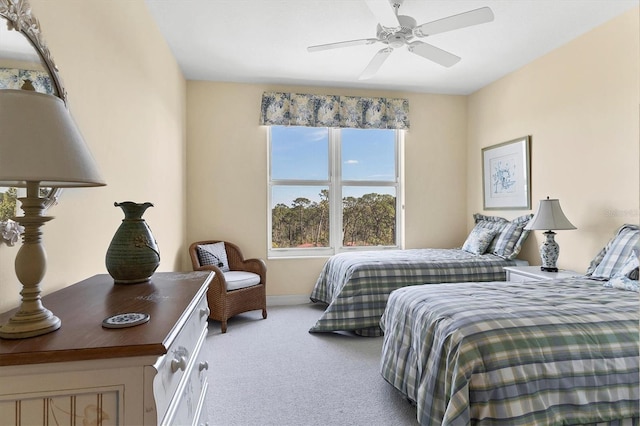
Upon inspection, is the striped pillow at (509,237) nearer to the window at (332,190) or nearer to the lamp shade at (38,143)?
the window at (332,190)

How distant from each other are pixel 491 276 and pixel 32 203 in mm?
3549

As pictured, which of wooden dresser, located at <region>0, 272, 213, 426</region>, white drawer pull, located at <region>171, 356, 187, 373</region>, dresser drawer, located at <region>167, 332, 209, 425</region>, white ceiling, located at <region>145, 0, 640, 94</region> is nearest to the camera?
wooden dresser, located at <region>0, 272, 213, 426</region>

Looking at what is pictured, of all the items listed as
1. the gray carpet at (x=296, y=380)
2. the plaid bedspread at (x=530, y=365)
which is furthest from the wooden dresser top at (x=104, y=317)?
the plaid bedspread at (x=530, y=365)

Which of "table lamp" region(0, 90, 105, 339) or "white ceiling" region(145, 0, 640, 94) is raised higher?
"white ceiling" region(145, 0, 640, 94)

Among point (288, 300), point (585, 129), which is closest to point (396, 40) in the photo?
point (585, 129)

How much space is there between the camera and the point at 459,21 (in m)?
2.34

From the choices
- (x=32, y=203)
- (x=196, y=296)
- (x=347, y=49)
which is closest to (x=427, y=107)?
(x=347, y=49)

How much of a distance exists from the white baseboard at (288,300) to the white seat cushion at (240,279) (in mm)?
599

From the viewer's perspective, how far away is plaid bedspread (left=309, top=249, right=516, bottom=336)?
3.19m

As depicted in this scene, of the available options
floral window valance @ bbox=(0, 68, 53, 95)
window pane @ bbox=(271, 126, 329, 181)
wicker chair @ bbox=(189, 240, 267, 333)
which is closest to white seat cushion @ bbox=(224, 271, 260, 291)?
wicker chair @ bbox=(189, 240, 267, 333)

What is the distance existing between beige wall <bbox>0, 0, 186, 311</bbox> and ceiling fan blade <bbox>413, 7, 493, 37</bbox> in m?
1.94

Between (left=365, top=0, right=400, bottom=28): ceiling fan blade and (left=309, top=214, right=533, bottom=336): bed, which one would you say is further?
(left=309, top=214, right=533, bottom=336): bed

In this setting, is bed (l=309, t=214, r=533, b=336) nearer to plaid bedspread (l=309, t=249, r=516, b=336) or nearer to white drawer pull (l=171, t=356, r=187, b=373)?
plaid bedspread (l=309, t=249, r=516, b=336)

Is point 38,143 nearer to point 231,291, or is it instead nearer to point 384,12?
point 384,12
